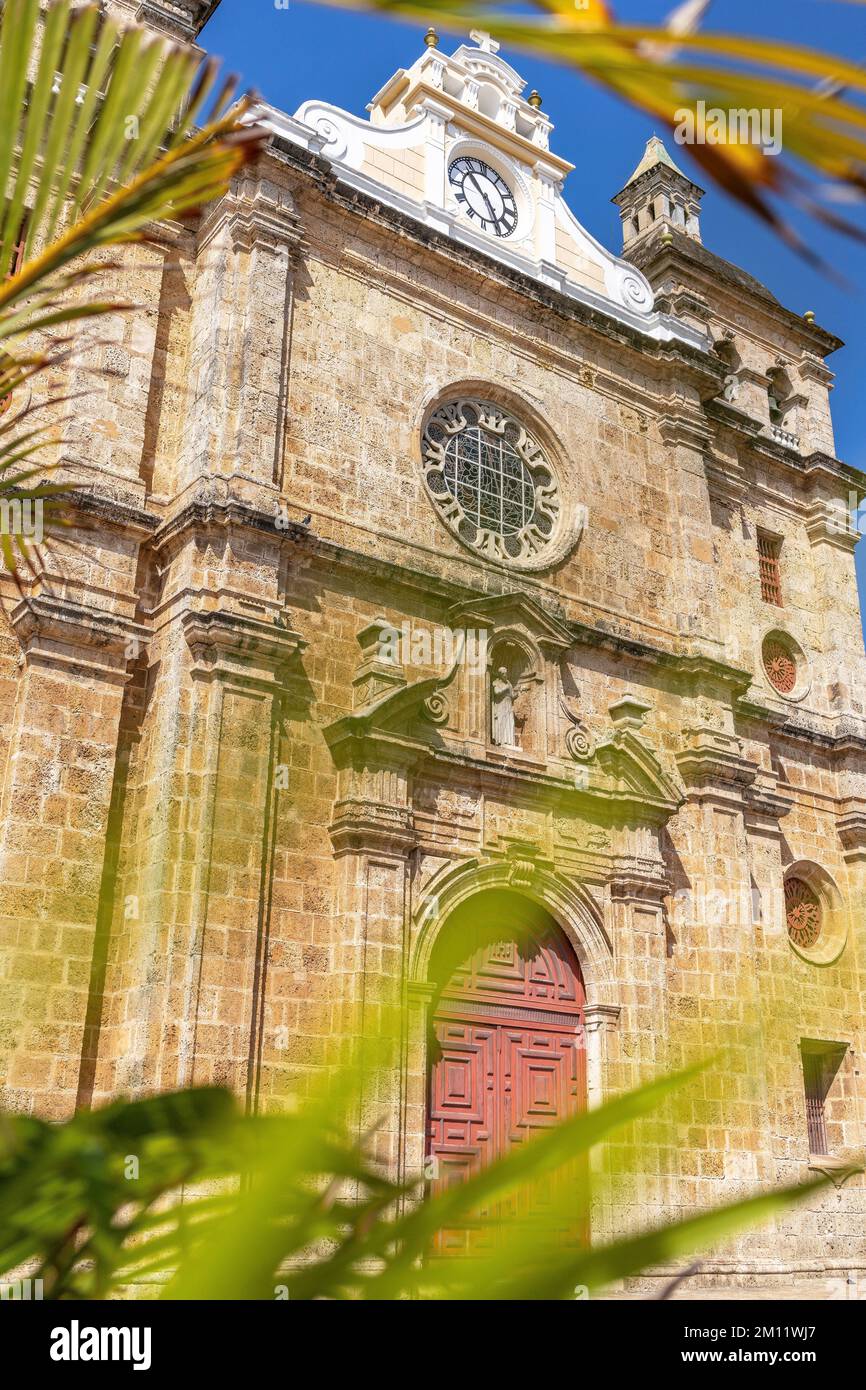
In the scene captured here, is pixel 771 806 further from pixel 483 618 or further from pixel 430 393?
pixel 430 393

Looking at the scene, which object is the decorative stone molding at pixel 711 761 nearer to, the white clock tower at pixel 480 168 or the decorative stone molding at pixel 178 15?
the white clock tower at pixel 480 168

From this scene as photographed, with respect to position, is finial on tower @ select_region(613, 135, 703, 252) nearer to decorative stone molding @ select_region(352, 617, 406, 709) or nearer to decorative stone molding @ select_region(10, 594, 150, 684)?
decorative stone molding @ select_region(352, 617, 406, 709)

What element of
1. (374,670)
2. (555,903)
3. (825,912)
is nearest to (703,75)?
(374,670)

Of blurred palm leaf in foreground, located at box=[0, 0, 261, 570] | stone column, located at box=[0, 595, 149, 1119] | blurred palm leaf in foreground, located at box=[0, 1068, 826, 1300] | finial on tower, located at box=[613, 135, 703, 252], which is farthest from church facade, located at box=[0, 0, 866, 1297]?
blurred palm leaf in foreground, located at box=[0, 1068, 826, 1300]

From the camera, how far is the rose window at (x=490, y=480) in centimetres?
1199

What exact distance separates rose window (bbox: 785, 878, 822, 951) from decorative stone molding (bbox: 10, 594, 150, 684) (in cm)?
831

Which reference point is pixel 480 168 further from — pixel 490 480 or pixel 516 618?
pixel 516 618

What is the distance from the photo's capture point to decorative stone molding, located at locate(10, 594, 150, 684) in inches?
349

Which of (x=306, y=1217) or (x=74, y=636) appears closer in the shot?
(x=306, y=1217)

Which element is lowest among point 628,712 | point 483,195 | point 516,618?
point 628,712

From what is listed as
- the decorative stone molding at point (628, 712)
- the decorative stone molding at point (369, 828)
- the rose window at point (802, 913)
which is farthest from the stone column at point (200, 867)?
the rose window at point (802, 913)

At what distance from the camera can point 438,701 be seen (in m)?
10.8

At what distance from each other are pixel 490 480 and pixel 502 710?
2.61m
